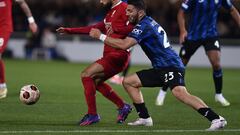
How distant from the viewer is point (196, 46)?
575 inches

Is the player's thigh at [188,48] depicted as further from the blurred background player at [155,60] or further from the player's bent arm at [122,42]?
the player's bent arm at [122,42]

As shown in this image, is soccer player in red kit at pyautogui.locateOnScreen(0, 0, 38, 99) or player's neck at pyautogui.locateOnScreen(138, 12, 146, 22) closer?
player's neck at pyautogui.locateOnScreen(138, 12, 146, 22)

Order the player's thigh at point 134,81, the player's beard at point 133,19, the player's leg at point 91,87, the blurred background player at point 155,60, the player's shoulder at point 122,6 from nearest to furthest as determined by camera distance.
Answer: the blurred background player at point 155,60, the player's beard at point 133,19, the player's thigh at point 134,81, the player's leg at point 91,87, the player's shoulder at point 122,6

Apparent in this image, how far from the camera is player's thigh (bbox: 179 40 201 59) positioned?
47.9 ft

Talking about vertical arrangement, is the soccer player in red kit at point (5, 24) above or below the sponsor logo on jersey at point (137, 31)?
above

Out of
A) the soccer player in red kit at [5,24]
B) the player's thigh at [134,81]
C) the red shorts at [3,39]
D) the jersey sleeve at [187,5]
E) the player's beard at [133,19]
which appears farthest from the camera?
the jersey sleeve at [187,5]

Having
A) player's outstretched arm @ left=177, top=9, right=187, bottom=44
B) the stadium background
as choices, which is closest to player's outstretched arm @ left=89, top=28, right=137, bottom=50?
the stadium background

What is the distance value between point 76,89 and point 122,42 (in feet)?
27.3

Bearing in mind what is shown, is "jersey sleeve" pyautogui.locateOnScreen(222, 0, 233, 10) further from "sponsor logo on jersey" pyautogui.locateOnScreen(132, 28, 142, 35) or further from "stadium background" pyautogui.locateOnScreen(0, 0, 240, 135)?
"sponsor logo on jersey" pyautogui.locateOnScreen(132, 28, 142, 35)

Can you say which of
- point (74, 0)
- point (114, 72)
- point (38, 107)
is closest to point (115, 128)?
point (114, 72)

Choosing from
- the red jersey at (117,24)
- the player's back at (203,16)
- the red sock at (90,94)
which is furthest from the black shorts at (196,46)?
the red sock at (90,94)

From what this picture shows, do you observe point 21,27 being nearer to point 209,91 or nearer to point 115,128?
point 209,91

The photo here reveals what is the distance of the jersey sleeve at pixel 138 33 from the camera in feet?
34.2

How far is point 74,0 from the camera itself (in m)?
34.9
